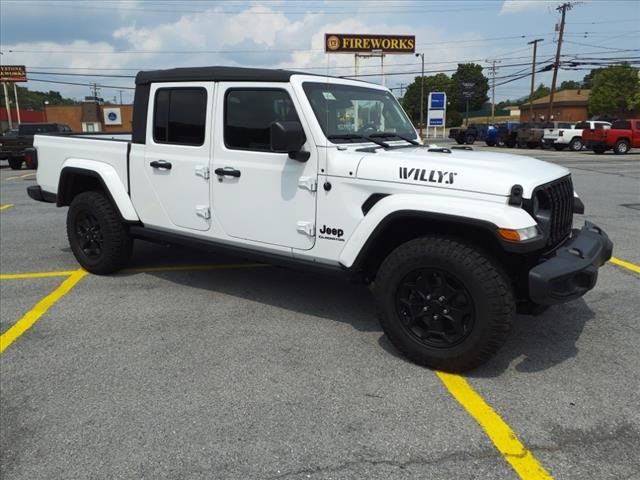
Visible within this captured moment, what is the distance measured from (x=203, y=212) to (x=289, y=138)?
126 cm

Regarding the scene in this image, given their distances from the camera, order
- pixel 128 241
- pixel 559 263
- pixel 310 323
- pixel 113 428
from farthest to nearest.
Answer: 1. pixel 128 241
2. pixel 310 323
3. pixel 559 263
4. pixel 113 428

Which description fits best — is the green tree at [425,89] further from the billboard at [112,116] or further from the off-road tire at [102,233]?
the off-road tire at [102,233]

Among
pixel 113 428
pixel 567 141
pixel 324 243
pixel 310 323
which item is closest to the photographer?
pixel 113 428

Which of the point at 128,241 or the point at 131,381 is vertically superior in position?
the point at 128,241

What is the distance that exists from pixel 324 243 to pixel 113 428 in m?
1.78

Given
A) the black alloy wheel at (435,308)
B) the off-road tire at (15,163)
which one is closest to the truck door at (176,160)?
the black alloy wheel at (435,308)

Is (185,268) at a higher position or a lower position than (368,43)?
lower

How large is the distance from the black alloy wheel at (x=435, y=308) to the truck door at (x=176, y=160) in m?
1.90

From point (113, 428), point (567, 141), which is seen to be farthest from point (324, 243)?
point (567, 141)

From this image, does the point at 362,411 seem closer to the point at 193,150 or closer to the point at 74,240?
the point at 193,150

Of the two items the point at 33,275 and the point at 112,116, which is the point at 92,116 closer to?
the point at 112,116

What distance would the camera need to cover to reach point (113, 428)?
110 inches

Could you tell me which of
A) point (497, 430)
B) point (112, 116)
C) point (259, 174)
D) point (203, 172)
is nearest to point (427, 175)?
point (259, 174)

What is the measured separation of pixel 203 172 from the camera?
14.1 feet
